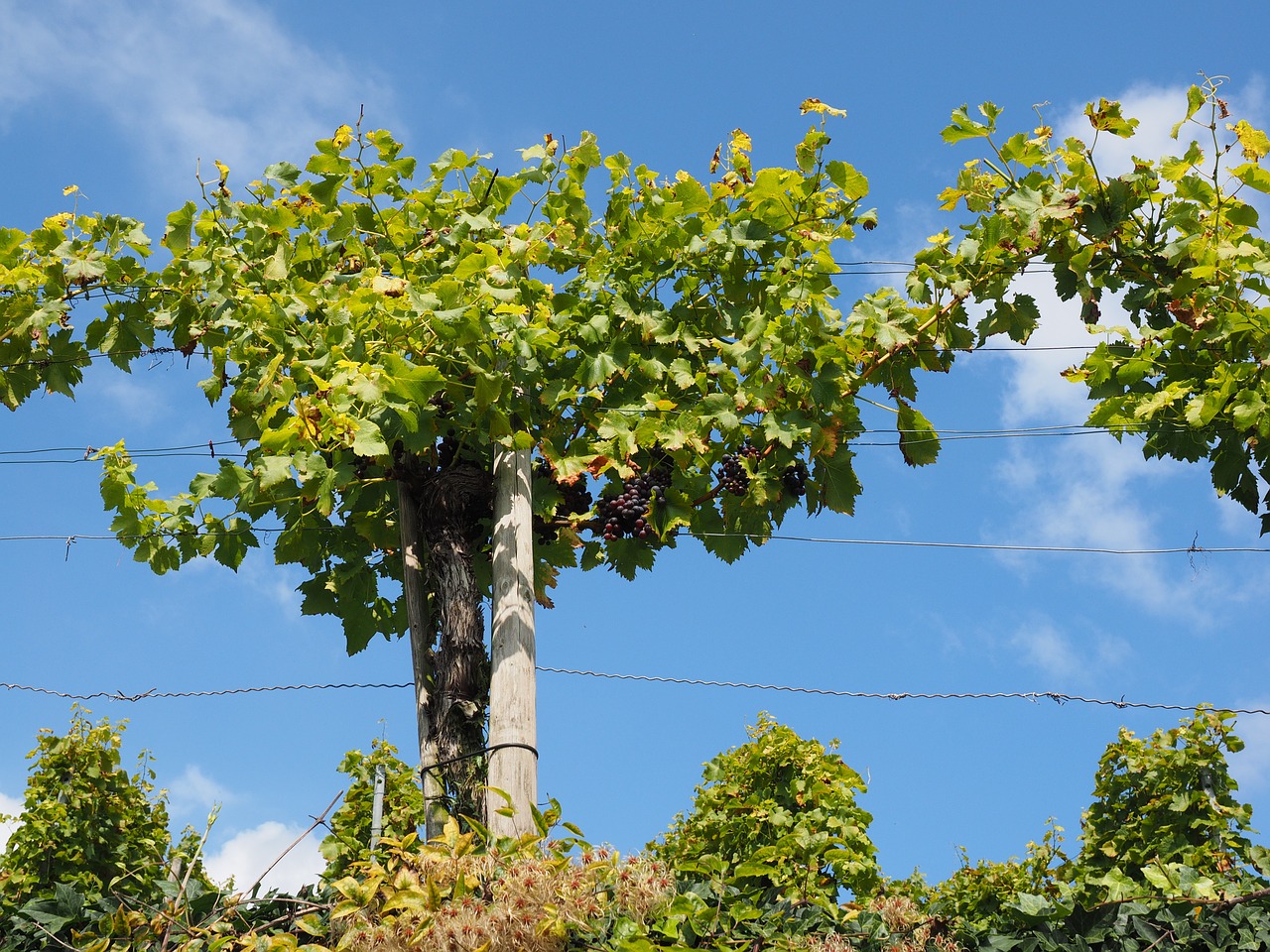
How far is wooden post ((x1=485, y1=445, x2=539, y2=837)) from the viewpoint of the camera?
4324 mm

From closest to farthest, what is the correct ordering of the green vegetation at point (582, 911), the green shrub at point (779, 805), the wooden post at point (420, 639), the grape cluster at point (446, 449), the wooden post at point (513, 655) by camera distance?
the green vegetation at point (582, 911), the wooden post at point (513, 655), the wooden post at point (420, 639), the grape cluster at point (446, 449), the green shrub at point (779, 805)

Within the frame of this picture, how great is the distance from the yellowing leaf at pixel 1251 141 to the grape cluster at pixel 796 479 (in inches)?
88.1

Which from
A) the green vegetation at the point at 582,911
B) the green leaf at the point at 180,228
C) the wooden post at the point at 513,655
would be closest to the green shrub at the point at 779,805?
the green vegetation at the point at 582,911

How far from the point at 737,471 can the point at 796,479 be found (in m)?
0.28

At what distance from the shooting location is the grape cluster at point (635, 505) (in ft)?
17.4

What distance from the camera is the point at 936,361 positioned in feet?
17.7

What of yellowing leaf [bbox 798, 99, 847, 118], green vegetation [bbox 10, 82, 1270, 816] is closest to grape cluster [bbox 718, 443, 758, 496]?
green vegetation [bbox 10, 82, 1270, 816]

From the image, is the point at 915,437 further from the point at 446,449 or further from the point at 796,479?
the point at 446,449

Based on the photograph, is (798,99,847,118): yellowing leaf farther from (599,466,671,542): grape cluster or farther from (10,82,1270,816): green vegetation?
(599,466,671,542): grape cluster

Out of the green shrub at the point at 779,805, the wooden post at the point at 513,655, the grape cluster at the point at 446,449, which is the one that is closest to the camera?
the wooden post at the point at 513,655

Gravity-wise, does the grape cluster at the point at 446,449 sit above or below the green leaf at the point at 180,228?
below

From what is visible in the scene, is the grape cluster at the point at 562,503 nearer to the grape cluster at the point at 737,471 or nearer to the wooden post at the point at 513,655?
the wooden post at the point at 513,655

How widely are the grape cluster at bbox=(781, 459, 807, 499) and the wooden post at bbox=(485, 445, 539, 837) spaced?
1191mm

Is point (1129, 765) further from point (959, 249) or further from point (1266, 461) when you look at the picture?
point (959, 249)
